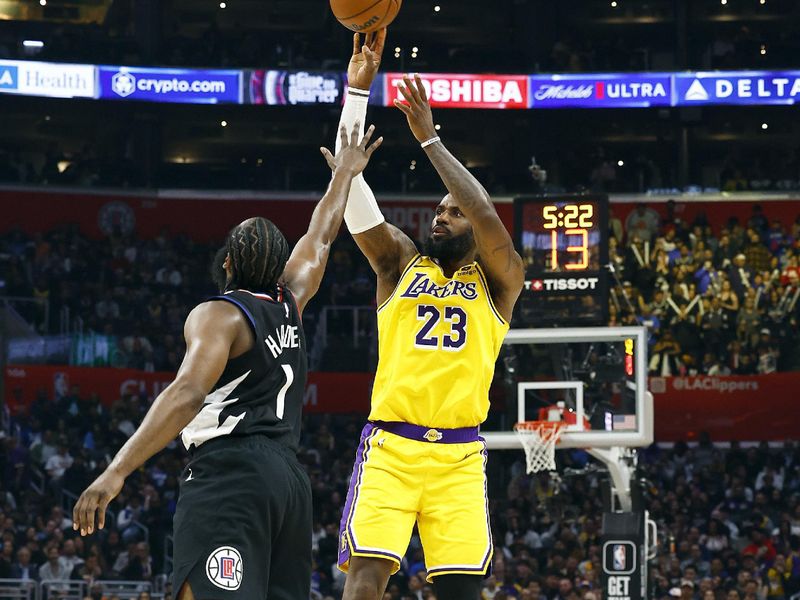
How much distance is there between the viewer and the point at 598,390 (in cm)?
1545

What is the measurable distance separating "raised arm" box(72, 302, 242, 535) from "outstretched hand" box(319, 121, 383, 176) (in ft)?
5.05

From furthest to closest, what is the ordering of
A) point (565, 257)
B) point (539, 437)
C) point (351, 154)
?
point (565, 257) < point (539, 437) < point (351, 154)

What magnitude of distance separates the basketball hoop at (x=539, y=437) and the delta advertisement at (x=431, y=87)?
16.3 meters

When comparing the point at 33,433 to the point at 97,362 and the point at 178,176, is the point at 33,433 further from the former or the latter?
the point at 178,176

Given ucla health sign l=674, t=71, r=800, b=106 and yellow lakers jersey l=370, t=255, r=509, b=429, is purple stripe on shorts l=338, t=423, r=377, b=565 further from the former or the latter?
ucla health sign l=674, t=71, r=800, b=106

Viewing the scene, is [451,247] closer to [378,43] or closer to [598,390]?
[378,43]

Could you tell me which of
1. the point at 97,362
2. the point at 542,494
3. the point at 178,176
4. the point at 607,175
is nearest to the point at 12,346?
the point at 97,362

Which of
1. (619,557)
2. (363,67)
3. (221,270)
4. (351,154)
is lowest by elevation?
(619,557)

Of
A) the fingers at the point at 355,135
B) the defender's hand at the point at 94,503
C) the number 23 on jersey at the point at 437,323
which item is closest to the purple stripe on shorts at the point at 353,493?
the number 23 on jersey at the point at 437,323

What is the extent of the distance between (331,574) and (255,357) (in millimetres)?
15534

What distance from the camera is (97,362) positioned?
26.1m

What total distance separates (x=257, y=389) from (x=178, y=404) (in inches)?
17.1

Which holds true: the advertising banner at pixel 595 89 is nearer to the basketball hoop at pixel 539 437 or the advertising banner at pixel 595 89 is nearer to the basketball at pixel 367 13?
the basketball hoop at pixel 539 437

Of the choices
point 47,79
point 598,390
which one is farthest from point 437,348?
point 47,79
